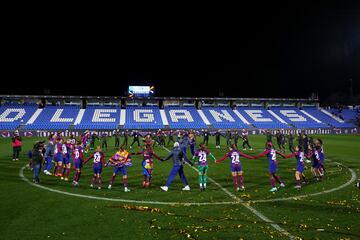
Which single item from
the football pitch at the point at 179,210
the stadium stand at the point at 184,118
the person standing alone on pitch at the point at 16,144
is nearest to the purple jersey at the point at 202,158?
the football pitch at the point at 179,210

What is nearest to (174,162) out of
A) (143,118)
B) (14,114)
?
(143,118)

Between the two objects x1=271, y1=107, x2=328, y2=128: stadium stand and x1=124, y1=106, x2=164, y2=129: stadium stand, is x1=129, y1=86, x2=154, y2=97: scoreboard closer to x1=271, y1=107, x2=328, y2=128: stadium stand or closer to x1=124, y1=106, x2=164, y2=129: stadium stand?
x1=124, y1=106, x2=164, y2=129: stadium stand

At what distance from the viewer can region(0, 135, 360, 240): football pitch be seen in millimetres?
10117

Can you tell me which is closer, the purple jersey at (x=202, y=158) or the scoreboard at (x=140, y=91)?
the purple jersey at (x=202, y=158)

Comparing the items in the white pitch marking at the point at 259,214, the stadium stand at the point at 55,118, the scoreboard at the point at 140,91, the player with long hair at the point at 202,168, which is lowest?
the white pitch marking at the point at 259,214

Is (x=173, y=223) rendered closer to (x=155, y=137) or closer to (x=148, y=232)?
(x=148, y=232)

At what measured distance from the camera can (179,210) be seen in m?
12.7

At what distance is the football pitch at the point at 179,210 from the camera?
1012 cm

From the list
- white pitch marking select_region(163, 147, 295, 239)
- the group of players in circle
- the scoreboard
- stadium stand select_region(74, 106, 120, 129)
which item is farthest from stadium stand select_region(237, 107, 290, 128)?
white pitch marking select_region(163, 147, 295, 239)

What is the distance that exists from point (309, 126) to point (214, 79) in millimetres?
29798

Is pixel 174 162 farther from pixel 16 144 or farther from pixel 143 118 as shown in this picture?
pixel 143 118

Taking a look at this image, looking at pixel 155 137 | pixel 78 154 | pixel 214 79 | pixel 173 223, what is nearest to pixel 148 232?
pixel 173 223

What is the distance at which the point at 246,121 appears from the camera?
71562 millimetres

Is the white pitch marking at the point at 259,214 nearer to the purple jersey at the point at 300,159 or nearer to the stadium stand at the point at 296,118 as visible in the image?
the purple jersey at the point at 300,159
